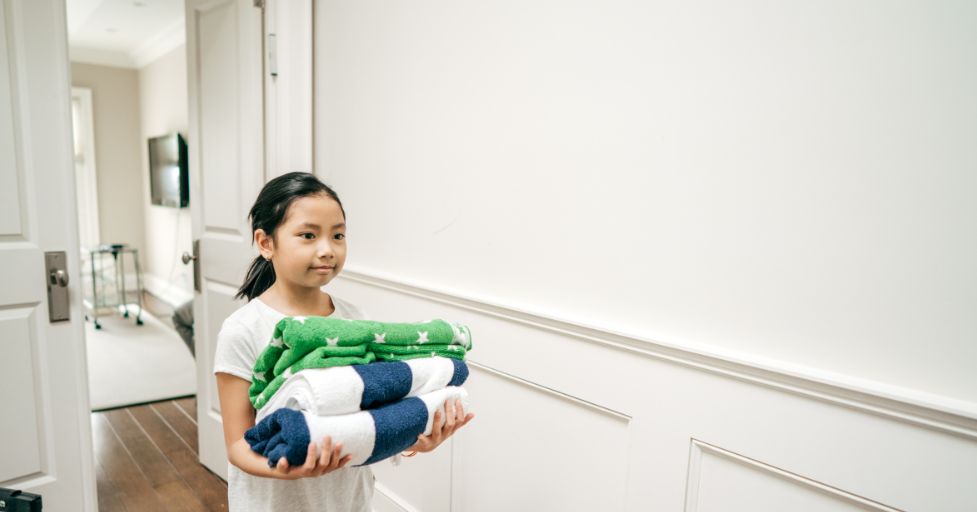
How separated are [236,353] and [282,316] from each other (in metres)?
0.09

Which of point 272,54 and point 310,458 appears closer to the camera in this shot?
point 310,458

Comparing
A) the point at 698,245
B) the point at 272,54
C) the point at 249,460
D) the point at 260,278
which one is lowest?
the point at 249,460

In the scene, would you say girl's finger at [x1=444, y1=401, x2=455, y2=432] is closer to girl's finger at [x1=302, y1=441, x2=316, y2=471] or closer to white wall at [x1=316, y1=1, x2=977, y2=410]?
girl's finger at [x1=302, y1=441, x2=316, y2=471]

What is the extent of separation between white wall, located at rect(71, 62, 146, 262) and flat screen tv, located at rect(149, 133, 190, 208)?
0.50m

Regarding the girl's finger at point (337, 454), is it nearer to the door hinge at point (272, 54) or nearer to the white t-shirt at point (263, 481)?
the white t-shirt at point (263, 481)

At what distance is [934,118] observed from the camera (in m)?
0.75

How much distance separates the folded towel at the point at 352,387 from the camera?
67cm

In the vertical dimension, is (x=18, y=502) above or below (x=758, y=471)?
below

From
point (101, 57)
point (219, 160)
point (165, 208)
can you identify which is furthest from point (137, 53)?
point (219, 160)

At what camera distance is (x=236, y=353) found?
2.76ft

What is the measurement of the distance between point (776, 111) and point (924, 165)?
225 mm

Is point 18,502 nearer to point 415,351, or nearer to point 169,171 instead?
point 415,351

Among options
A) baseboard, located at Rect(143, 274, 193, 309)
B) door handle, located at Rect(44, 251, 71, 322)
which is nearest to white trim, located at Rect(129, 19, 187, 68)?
baseboard, located at Rect(143, 274, 193, 309)

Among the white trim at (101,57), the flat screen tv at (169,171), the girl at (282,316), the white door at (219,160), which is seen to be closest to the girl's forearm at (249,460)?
the girl at (282,316)
